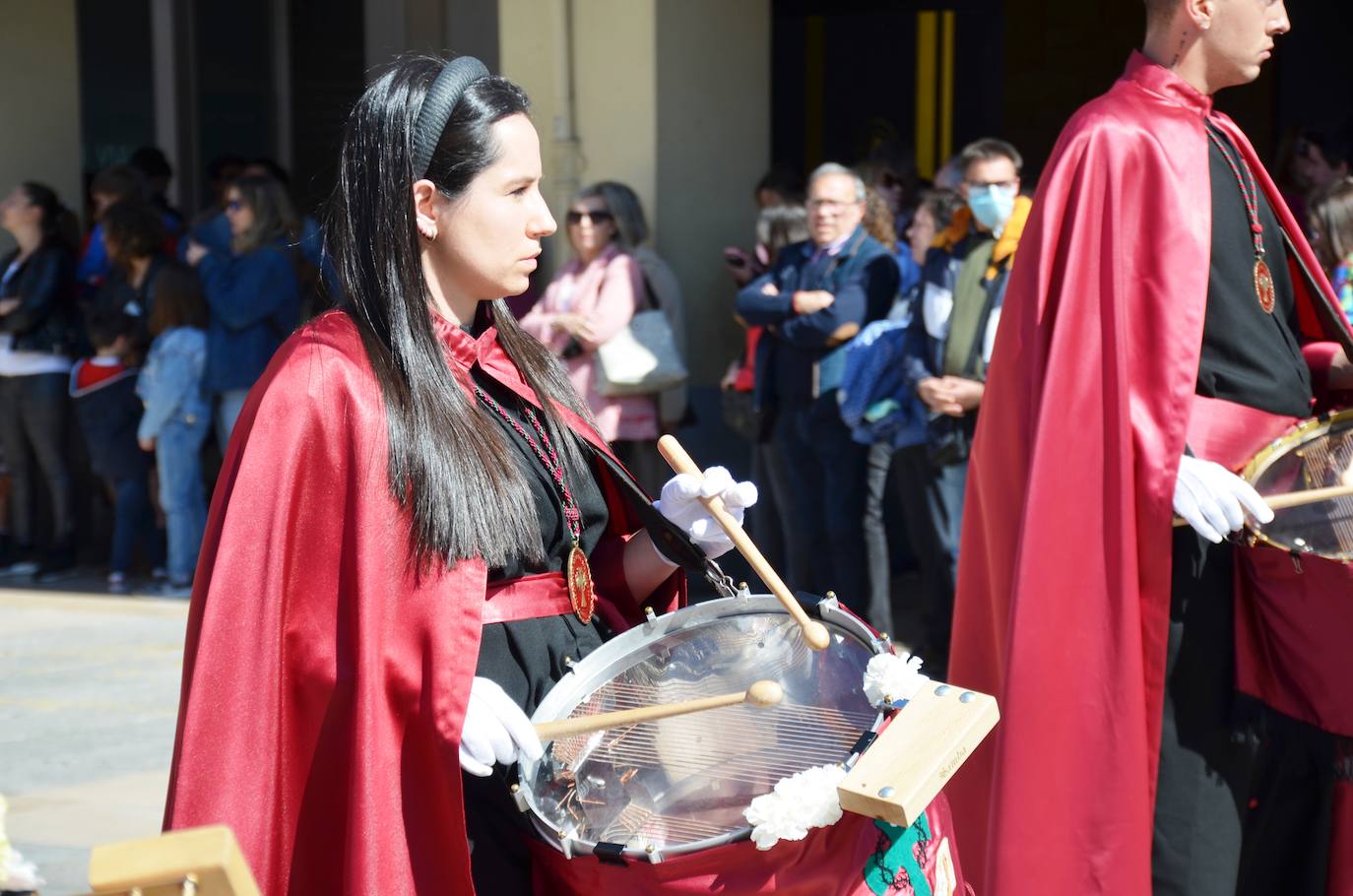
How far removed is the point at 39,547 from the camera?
870 centimetres

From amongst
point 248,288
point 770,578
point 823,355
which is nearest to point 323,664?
point 770,578

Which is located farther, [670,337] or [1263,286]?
[670,337]

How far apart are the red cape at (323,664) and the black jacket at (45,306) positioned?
6338 mm

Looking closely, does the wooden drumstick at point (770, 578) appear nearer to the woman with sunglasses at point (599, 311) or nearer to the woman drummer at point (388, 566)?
the woman drummer at point (388, 566)

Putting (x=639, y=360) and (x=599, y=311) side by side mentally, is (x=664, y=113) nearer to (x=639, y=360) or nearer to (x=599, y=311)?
(x=599, y=311)

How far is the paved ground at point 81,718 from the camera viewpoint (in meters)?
4.69

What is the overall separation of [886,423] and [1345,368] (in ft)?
9.10

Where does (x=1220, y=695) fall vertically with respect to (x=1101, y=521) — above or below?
below

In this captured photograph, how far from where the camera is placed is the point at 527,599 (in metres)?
2.49

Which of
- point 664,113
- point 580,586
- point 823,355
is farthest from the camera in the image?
point 664,113

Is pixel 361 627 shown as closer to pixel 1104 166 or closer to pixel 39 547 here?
pixel 1104 166

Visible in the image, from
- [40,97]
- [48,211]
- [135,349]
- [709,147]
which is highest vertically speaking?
[40,97]

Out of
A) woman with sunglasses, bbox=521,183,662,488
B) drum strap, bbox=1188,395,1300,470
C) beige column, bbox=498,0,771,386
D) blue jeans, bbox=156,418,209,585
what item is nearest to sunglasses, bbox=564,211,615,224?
woman with sunglasses, bbox=521,183,662,488

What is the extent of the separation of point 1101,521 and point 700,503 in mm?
872
